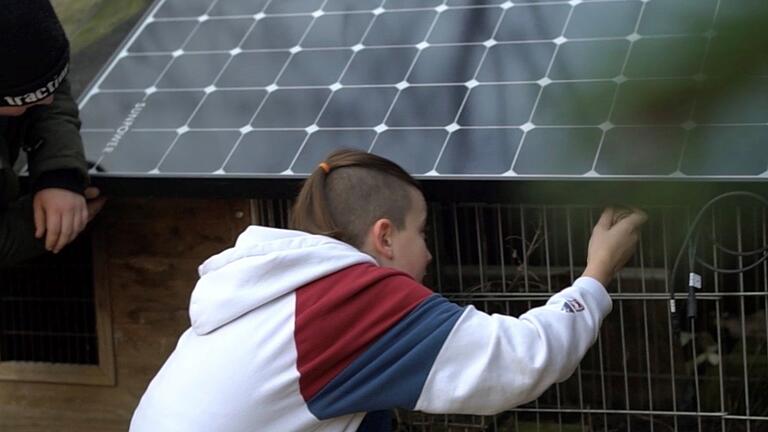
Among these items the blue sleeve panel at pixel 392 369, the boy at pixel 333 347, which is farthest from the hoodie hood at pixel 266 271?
the blue sleeve panel at pixel 392 369

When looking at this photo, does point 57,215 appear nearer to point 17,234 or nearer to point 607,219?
point 17,234

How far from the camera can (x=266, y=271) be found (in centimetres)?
233

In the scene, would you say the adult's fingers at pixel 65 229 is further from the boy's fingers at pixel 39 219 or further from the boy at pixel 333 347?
the boy at pixel 333 347

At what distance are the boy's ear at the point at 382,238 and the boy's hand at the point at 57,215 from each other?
4.60ft

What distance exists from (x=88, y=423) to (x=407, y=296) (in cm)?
220

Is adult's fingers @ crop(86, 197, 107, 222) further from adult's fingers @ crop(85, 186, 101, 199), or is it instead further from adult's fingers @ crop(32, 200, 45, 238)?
adult's fingers @ crop(32, 200, 45, 238)

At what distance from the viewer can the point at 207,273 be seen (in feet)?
8.11

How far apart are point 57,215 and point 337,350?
1.56 m

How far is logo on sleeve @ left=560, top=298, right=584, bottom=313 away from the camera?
240 cm

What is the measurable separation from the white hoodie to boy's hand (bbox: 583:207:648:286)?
0.28 meters

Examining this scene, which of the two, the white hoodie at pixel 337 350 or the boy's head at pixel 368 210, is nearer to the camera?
the white hoodie at pixel 337 350

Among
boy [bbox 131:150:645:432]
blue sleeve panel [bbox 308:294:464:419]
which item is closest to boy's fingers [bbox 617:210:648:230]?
boy [bbox 131:150:645:432]

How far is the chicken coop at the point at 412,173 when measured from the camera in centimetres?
334

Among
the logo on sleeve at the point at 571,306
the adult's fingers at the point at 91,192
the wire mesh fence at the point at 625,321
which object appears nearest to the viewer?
the logo on sleeve at the point at 571,306
